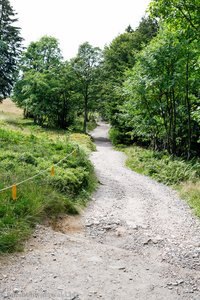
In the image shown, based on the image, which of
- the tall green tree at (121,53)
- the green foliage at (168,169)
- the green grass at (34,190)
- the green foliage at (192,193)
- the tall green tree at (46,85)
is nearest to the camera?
the green grass at (34,190)

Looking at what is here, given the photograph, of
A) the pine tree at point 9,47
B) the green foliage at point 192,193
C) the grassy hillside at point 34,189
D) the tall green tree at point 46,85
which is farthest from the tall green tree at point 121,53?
the grassy hillside at point 34,189

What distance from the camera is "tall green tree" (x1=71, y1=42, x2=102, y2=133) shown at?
35.6m

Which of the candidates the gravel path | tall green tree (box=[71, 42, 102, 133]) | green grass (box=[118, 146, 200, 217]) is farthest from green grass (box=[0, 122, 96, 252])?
tall green tree (box=[71, 42, 102, 133])

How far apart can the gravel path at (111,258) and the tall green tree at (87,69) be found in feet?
95.3

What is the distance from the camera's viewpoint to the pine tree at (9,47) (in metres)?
36.3

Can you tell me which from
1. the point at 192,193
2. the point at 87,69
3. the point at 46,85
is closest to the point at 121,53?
the point at 87,69

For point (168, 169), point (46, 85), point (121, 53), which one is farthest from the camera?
point (121, 53)

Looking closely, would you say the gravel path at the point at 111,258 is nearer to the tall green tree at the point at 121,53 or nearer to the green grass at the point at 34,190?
the green grass at the point at 34,190

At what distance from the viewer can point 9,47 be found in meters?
37.7

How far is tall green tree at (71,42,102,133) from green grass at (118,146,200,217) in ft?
67.0

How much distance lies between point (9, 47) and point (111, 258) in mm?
37843

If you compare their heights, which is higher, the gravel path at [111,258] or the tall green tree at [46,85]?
the tall green tree at [46,85]

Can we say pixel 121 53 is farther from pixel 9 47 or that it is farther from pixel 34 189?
pixel 34 189

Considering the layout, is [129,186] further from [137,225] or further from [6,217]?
[6,217]
